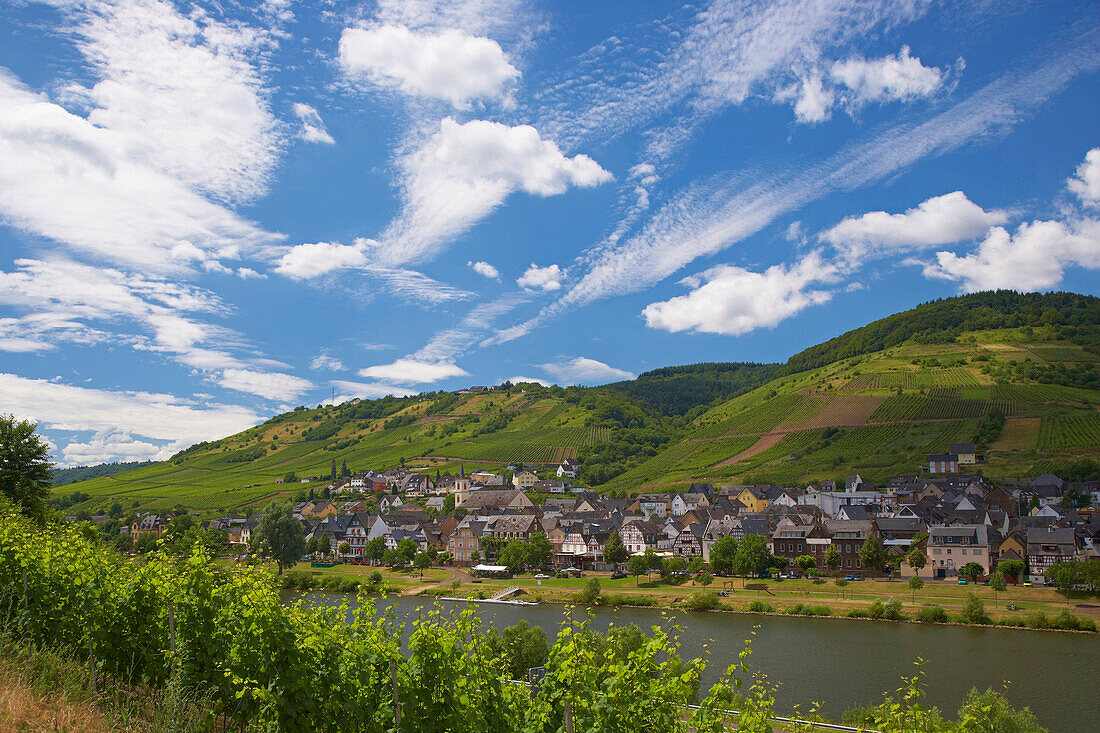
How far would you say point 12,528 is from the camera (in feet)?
45.4

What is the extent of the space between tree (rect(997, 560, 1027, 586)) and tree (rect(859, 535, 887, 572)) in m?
8.71

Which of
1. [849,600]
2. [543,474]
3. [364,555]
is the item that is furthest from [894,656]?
[543,474]

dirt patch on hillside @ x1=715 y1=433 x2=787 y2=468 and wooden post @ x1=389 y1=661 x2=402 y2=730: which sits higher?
dirt patch on hillside @ x1=715 y1=433 x2=787 y2=468

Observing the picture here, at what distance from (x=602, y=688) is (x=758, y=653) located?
31.3 metres

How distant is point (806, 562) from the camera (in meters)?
59.8

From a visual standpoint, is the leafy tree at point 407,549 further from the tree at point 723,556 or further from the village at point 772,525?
the tree at point 723,556

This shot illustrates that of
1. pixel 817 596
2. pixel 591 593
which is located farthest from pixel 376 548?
pixel 817 596

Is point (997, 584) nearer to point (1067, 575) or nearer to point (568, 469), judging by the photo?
point (1067, 575)

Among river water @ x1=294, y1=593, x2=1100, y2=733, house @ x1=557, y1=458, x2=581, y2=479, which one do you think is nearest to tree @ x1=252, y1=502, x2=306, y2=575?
river water @ x1=294, y1=593, x2=1100, y2=733

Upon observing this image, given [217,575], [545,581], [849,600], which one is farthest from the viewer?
[545,581]

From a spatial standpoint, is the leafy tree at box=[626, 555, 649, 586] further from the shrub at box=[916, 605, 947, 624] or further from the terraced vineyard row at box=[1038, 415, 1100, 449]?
the terraced vineyard row at box=[1038, 415, 1100, 449]

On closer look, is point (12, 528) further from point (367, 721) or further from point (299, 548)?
point (299, 548)

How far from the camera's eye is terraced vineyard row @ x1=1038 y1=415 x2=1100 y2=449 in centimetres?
9744

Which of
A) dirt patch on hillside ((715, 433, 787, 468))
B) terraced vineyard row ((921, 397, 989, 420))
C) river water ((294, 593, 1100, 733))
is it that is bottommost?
river water ((294, 593, 1100, 733))
